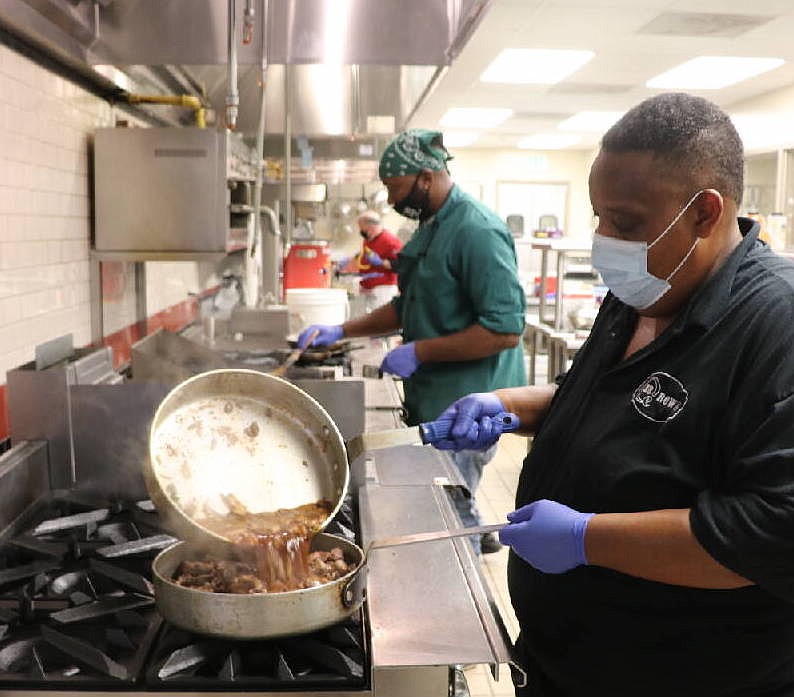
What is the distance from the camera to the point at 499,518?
4582 mm

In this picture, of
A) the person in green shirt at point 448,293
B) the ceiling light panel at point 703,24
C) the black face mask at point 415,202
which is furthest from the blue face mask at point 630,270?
the ceiling light panel at point 703,24

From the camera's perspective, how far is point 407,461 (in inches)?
85.8

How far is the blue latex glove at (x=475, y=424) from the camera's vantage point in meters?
1.60

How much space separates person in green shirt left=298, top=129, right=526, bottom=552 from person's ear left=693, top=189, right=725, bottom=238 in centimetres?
148

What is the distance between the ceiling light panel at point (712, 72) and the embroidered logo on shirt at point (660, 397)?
6.57 m

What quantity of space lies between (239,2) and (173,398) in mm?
1363

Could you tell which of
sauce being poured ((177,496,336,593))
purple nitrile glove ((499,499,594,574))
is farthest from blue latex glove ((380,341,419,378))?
purple nitrile glove ((499,499,594,574))

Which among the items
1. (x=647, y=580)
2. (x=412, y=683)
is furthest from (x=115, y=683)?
(x=647, y=580)

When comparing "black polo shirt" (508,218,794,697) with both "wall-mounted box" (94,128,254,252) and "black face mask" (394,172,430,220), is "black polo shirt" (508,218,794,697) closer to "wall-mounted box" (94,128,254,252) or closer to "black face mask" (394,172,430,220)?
"black face mask" (394,172,430,220)

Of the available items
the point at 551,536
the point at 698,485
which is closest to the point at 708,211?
the point at 698,485

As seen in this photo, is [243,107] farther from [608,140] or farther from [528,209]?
[528,209]

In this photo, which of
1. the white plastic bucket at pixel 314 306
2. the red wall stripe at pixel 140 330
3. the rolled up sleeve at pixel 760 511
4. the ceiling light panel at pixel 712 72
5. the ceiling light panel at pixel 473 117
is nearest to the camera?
the rolled up sleeve at pixel 760 511

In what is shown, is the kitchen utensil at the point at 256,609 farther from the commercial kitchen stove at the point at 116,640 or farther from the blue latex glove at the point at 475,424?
the blue latex glove at the point at 475,424

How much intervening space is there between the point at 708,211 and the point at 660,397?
27 cm
